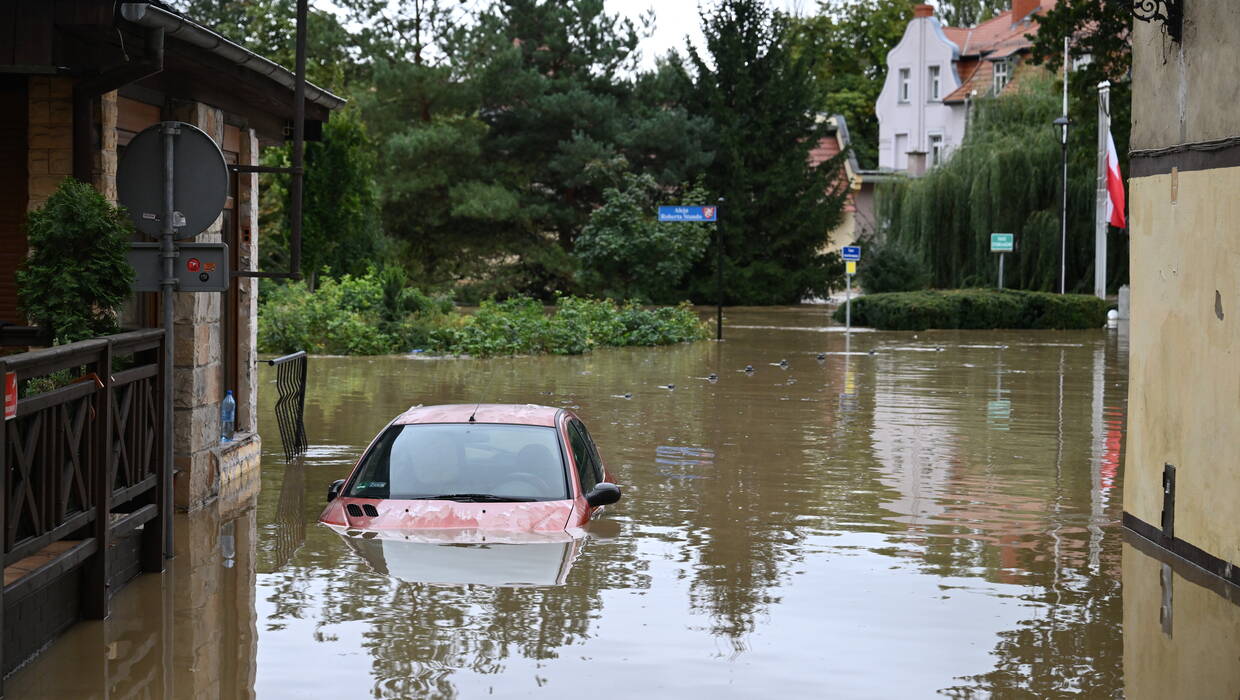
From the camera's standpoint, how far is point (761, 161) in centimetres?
6119

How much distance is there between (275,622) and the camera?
30.2 ft

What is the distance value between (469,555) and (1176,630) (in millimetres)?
4537

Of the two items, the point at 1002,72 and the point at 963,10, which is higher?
the point at 963,10

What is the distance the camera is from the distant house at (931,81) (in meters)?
74.0

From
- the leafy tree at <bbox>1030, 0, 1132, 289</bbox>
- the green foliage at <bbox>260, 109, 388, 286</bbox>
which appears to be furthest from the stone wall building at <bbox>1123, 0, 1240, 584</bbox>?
the green foliage at <bbox>260, 109, 388, 286</bbox>

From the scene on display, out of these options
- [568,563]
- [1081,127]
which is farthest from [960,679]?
[1081,127]

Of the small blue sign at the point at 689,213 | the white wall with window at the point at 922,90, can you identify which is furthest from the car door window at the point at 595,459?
the white wall with window at the point at 922,90

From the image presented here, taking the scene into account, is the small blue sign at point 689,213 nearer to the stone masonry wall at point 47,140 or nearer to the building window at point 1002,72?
the stone masonry wall at point 47,140

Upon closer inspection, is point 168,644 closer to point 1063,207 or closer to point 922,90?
point 1063,207

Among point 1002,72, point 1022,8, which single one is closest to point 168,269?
point 1002,72

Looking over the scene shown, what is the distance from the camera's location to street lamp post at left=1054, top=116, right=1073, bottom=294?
50.5 meters

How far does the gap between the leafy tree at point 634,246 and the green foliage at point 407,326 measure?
15.5 m

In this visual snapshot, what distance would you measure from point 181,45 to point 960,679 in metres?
7.17

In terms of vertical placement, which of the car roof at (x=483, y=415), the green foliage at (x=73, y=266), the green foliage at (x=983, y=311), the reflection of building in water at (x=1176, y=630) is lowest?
the reflection of building in water at (x=1176, y=630)
